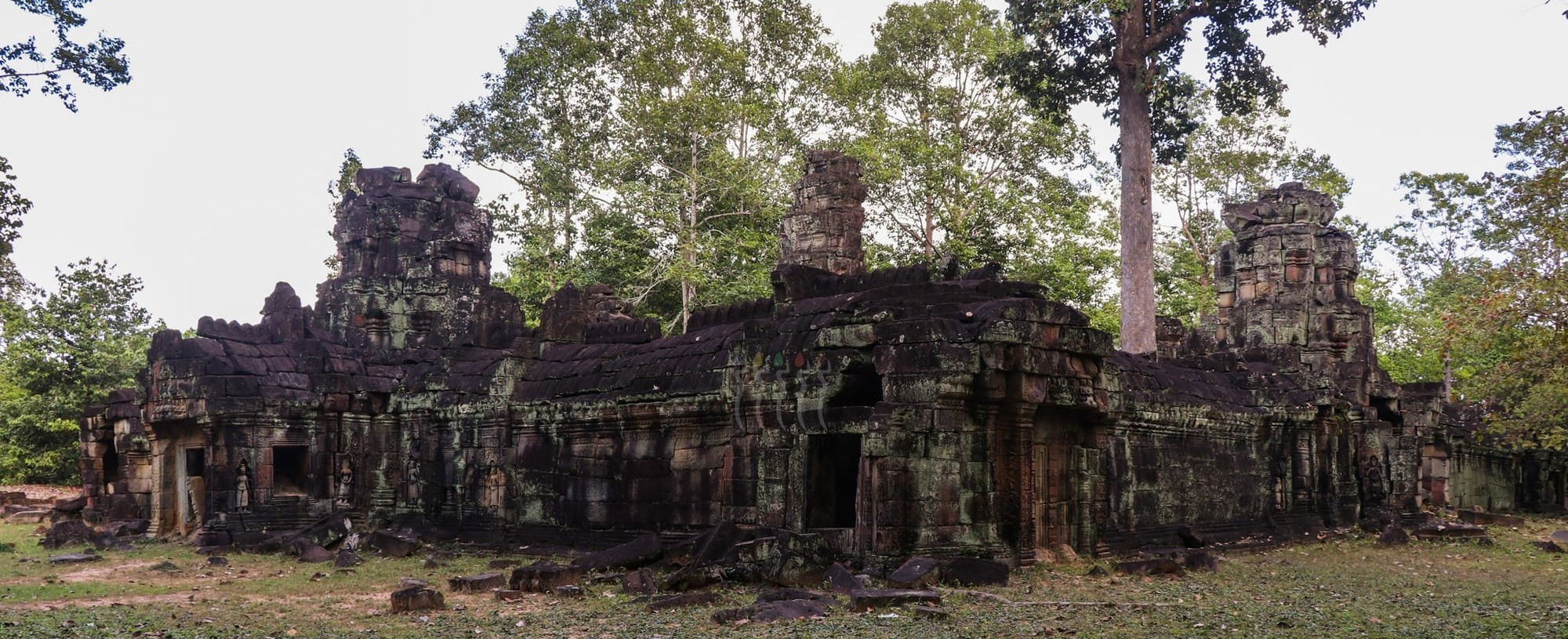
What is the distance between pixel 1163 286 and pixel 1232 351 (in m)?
17.2

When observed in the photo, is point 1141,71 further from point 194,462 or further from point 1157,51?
point 194,462

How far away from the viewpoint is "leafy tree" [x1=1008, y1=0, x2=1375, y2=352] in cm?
2431

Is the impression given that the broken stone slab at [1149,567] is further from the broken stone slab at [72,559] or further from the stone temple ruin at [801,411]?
the broken stone slab at [72,559]

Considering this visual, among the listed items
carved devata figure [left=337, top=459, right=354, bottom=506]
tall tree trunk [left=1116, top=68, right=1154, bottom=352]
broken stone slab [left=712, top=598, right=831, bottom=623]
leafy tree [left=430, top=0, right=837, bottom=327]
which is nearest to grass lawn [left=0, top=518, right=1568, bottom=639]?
broken stone slab [left=712, top=598, right=831, bottom=623]

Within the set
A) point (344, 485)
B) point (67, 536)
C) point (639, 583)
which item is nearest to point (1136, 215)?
point (344, 485)

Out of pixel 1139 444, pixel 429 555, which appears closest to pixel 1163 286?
pixel 1139 444

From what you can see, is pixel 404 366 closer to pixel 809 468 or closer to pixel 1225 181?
pixel 809 468

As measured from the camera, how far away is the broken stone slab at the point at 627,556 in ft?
42.6

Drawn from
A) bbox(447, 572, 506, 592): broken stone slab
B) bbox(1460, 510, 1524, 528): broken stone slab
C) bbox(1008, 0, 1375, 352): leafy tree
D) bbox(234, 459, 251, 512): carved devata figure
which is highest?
bbox(1008, 0, 1375, 352): leafy tree

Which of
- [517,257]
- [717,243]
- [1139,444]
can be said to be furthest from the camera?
[517,257]

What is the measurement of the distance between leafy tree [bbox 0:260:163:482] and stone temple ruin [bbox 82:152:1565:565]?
862cm

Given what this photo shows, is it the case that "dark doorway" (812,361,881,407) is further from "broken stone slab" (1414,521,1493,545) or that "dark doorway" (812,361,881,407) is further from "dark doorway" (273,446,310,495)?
"dark doorway" (273,446,310,495)

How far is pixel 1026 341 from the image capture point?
1232cm

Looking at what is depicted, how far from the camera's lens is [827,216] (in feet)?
69.8
